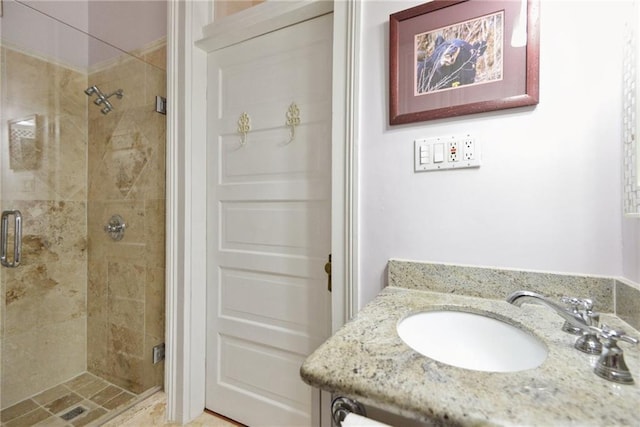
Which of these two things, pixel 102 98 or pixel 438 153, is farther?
pixel 102 98

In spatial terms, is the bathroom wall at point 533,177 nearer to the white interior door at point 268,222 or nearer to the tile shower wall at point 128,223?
the white interior door at point 268,222

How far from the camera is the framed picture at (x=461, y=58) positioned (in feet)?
2.54

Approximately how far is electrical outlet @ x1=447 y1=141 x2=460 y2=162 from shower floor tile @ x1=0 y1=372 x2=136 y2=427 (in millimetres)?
2001

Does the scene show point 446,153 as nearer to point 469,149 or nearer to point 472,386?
point 469,149

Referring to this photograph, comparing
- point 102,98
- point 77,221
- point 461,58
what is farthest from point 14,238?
point 461,58

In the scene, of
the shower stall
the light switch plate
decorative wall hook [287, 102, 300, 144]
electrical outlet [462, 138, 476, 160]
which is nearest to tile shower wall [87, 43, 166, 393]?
the shower stall

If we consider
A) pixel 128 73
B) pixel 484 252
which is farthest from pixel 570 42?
pixel 128 73

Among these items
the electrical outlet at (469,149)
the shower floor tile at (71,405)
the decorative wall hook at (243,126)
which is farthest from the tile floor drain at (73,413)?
the electrical outlet at (469,149)

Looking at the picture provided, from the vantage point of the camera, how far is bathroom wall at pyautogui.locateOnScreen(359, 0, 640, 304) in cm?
71

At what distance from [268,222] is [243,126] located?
0.50 metres

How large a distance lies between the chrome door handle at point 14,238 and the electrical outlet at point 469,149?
209 cm

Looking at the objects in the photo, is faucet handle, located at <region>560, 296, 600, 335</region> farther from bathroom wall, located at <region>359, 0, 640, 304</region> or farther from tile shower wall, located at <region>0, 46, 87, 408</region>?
tile shower wall, located at <region>0, 46, 87, 408</region>

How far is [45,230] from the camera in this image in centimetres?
151

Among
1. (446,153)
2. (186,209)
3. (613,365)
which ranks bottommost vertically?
(613,365)
